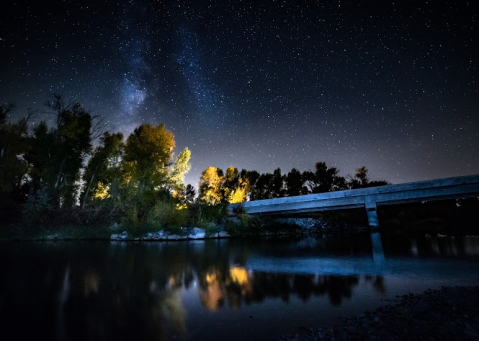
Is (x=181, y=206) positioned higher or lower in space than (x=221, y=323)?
higher

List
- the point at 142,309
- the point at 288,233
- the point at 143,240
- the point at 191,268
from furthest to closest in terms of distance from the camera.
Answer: the point at 288,233
the point at 143,240
the point at 191,268
the point at 142,309

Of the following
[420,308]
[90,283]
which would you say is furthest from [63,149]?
[420,308]

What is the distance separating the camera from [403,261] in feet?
30.3

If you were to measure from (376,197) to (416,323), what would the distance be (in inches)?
1164

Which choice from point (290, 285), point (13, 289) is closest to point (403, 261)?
point (290, 285)

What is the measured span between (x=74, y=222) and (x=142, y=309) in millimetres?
25092

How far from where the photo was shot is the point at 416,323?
10.9 feet

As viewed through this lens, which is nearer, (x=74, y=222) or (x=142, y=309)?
(x=142, y=309)

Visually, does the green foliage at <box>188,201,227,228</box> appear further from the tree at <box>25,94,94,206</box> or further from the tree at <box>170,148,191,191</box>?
the tree at <box>25,94,94,206</box>

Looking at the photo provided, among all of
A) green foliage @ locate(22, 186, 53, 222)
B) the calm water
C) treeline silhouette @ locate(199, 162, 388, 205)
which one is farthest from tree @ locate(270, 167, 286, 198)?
the calm water

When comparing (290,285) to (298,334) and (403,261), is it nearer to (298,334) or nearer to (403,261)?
(298,334)

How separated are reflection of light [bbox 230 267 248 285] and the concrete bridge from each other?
24651 millimetres

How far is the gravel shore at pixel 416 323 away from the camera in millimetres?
2968

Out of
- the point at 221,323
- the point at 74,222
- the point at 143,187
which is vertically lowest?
the point at 221,323
